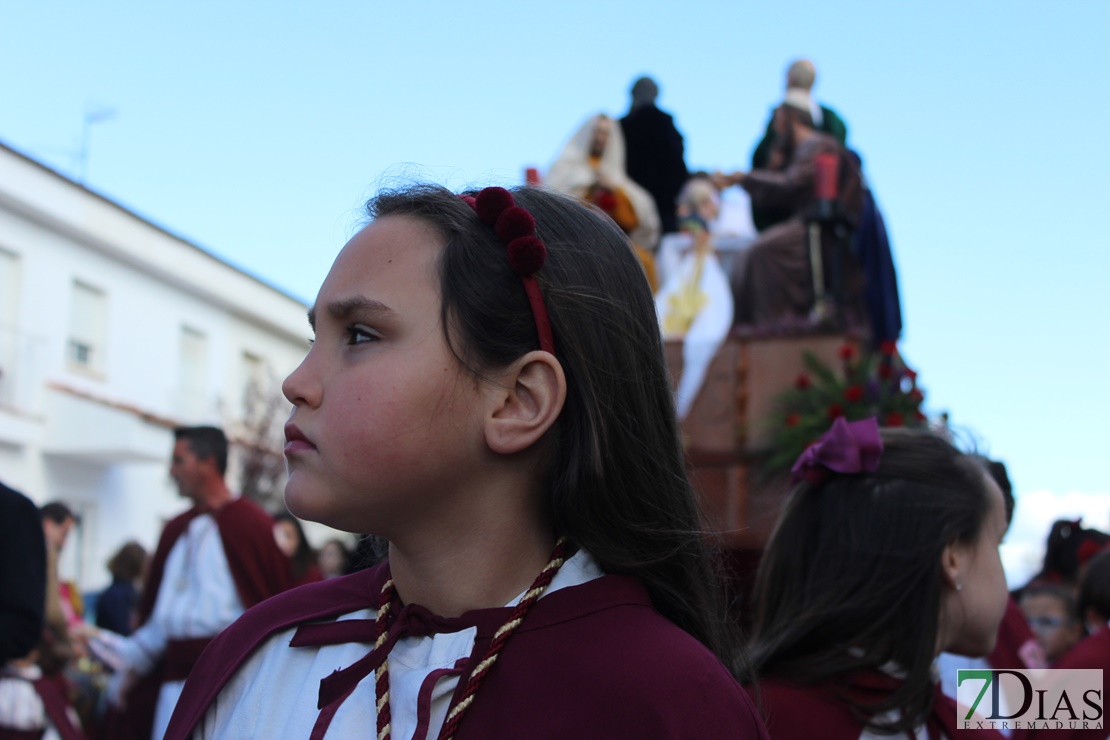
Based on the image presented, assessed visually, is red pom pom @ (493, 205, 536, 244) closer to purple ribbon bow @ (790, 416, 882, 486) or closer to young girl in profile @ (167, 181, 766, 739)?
young girl in profile @ (167, 181, 766, 739)

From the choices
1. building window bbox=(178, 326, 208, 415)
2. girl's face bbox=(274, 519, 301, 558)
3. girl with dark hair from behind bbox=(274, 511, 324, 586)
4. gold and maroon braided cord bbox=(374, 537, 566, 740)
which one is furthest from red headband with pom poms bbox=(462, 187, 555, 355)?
building window bbox=(178, 326, 208, 415)

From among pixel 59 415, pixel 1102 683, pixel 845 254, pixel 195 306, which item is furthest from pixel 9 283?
pixel 1102 683

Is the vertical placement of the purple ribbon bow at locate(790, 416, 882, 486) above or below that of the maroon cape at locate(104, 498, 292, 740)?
above

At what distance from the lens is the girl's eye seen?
5.20 feet

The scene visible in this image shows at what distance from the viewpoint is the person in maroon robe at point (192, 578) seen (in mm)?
5938

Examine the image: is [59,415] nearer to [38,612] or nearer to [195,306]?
[195,306]

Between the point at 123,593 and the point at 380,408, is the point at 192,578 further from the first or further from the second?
the point at 380,408

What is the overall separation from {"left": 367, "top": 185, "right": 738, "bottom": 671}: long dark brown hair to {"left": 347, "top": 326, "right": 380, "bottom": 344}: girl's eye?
95mm

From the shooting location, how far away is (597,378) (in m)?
1.65

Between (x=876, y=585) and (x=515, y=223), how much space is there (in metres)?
1.27

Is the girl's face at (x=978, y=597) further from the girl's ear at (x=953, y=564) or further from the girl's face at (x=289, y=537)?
the girl's face at (x=289, y=537)

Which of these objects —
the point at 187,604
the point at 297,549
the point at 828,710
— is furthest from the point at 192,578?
the point at 828,710

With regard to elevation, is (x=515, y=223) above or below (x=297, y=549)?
above

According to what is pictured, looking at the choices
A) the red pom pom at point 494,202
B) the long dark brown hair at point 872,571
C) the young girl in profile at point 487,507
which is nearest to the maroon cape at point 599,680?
the young girl in profile at point 487,507
